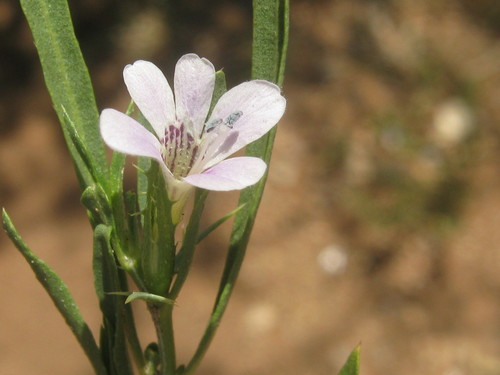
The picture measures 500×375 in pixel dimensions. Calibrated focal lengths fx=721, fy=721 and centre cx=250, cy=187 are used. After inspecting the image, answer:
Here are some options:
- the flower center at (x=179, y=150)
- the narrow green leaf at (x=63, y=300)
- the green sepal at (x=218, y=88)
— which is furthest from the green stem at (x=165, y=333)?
the green sepal at (x=218, y=88)

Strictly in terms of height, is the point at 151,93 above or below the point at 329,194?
below

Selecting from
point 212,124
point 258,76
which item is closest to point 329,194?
point 258,76

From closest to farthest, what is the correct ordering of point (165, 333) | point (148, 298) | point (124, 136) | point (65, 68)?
1. point (124, 136)
2. point (148, 298)
3. point (165, 333)
4. point (65, 68)

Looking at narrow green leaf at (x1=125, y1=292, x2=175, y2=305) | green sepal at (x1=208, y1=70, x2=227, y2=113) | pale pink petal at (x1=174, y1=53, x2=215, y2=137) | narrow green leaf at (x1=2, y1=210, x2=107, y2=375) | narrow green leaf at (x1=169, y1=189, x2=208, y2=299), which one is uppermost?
green sepal at (x1=208, y1=70, x2=227, y2=113)

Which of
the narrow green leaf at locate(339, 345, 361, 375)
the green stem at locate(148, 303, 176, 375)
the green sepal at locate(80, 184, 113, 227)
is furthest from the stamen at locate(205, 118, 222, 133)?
the narrow green leaf at locate(339, 345, 361, 375)

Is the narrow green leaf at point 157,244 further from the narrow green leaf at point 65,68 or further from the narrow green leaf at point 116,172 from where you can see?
the narrow green leaf at point 65,68

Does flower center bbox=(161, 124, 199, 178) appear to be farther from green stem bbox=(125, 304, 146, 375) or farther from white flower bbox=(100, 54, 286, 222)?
green stem bbox=(125, 304, 146, 375)

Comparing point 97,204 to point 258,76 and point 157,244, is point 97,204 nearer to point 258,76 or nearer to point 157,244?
point 157,244
